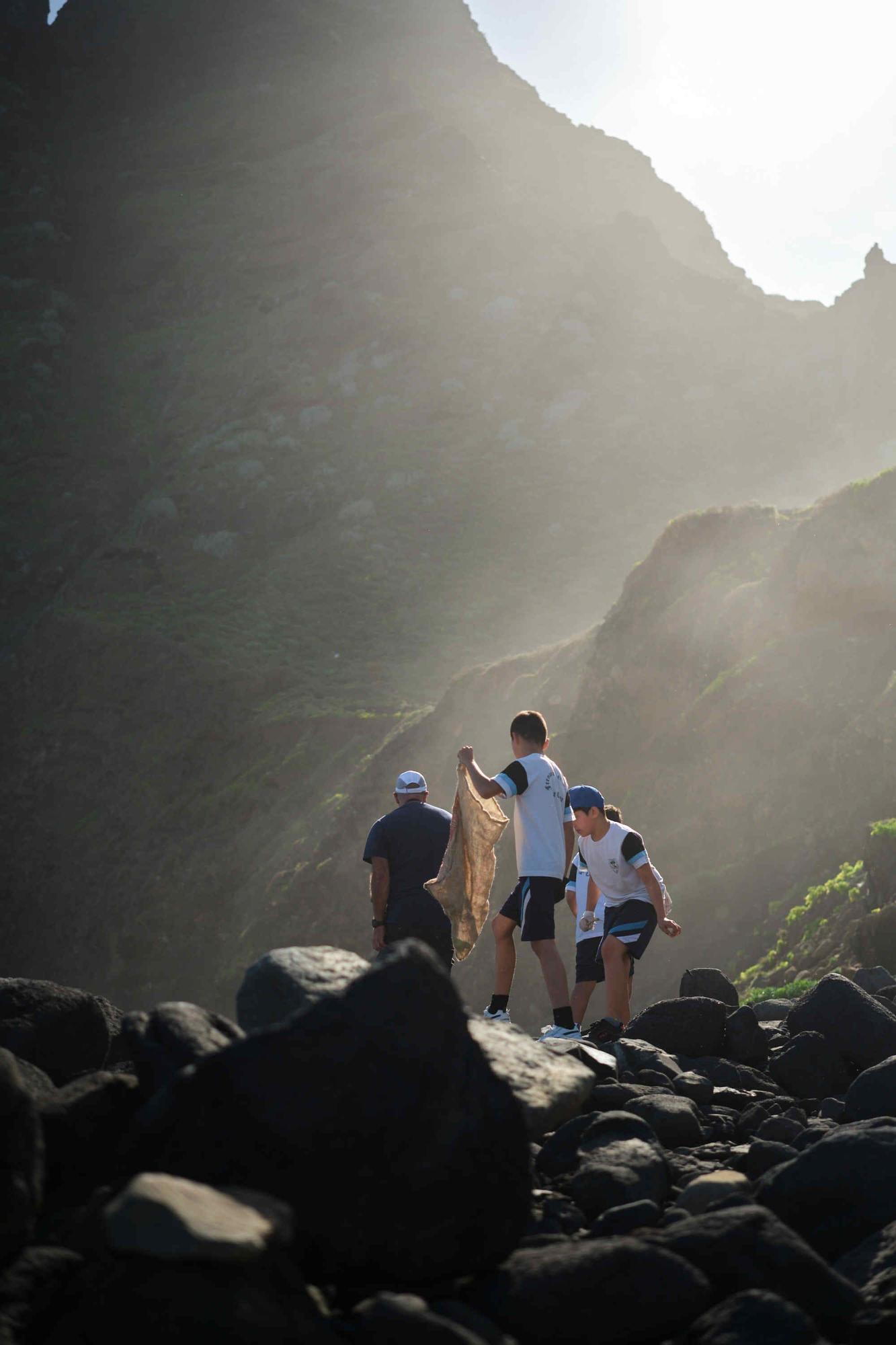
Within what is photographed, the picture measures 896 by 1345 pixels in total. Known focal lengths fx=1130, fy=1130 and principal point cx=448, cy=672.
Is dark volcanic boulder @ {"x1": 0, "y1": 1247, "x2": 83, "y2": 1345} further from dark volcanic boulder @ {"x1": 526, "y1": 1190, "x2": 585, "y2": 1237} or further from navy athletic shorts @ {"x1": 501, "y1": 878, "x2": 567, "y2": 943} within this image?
navy athletic shorts @ {"x1": 501, "y1": 878, "x2": 567, "y2": 943}

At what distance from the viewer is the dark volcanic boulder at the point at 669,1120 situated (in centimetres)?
480

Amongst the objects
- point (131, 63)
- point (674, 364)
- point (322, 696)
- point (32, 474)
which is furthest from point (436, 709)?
point (131, 63)

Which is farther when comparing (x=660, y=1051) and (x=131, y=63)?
A: (x=131, y=63)

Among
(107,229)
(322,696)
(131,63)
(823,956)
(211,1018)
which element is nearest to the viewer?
(211,1018)

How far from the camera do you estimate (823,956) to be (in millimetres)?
12406

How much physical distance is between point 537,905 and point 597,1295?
4198mm

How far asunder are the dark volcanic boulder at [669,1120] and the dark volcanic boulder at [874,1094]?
76 cm

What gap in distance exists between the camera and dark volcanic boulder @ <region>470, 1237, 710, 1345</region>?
113 inches

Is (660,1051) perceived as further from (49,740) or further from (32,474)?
(32,474)

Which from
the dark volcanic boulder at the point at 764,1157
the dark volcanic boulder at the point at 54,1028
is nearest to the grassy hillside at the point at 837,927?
the dark volcanic boulder at the point at 764,1157

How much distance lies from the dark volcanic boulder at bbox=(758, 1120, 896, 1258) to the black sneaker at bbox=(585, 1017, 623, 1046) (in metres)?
2.82

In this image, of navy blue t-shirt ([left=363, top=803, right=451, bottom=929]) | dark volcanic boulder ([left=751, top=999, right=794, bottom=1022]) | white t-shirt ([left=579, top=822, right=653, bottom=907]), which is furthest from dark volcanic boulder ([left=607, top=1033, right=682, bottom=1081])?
dark volcanic boulder ([left=751, top=999, right=794, bottom=1022])

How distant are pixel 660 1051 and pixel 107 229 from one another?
223 feet

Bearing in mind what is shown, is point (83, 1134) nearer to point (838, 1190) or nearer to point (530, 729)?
point (838, 1190)
